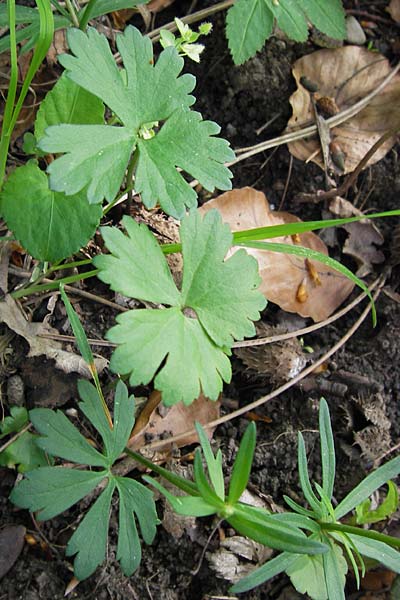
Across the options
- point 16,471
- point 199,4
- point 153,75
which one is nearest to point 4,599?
point 16,471

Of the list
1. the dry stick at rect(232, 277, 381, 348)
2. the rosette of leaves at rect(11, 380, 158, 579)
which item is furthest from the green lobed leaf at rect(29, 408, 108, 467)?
the dry stick at rect(232, 277, 381, 348)

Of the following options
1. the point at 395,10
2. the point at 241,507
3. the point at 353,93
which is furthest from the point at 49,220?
the point at 395,10

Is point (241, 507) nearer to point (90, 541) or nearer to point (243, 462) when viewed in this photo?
point (243, 462)

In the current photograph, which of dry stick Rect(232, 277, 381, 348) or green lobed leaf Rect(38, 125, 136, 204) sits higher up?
green lobed leaf Rect(38, 125, 136, 204)

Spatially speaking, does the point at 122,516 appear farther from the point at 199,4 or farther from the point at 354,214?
the point at 199,4

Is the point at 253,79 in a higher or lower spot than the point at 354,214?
higher

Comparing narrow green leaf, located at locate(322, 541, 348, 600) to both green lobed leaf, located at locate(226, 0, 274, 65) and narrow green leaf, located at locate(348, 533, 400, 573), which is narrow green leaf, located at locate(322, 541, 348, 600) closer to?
narrow green leaf, located at locate(348, 533, 400, 573)
